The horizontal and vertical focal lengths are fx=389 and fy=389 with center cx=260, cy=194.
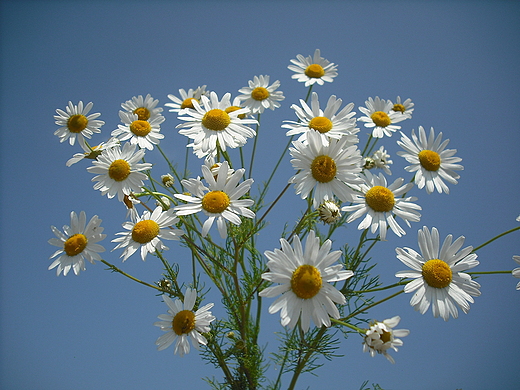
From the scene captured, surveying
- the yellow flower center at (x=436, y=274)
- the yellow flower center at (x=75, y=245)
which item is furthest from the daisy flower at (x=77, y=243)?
the yellow flower center at (x=436, y=274)

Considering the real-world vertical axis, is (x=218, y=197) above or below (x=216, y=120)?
below

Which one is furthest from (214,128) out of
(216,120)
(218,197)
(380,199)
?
(380,199)

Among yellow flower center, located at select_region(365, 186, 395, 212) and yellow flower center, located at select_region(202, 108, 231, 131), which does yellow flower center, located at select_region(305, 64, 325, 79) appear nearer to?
yellow flower center, located at select_region(202, 108, 231, 131)

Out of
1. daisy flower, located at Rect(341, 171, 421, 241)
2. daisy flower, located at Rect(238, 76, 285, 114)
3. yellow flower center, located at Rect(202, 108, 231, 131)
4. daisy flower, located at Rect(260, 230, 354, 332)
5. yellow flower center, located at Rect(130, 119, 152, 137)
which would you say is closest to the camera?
daisy flower, located at Rect(260, 230, 354, 332)

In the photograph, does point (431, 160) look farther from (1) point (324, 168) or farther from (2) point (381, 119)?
(1) point (324, 168)

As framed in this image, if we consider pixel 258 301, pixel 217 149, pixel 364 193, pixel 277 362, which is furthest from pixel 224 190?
pixel 277 362

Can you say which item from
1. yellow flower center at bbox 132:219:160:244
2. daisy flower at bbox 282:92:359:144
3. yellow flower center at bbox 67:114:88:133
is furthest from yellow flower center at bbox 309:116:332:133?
yellow flower center at bbox 67:114:88:133
